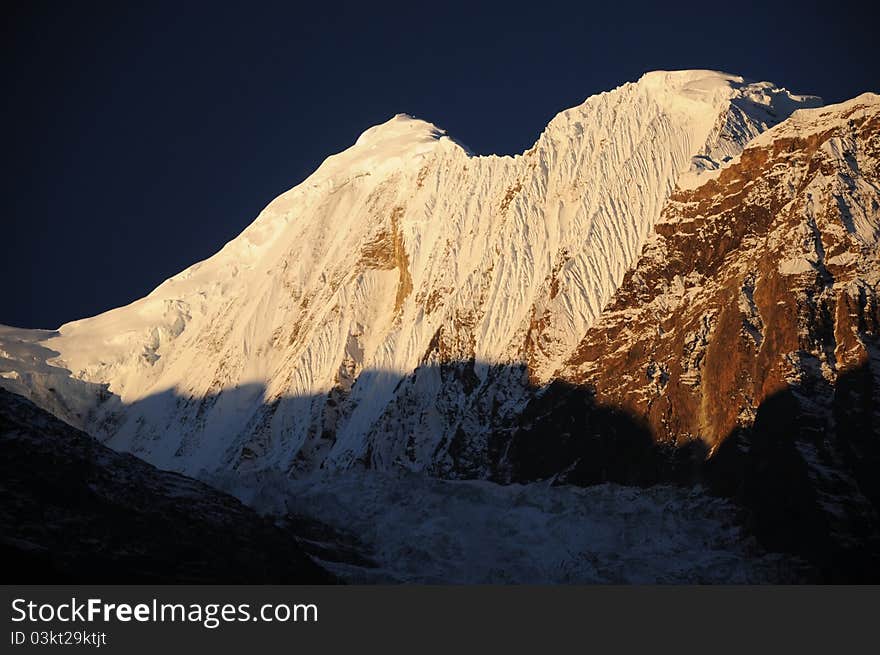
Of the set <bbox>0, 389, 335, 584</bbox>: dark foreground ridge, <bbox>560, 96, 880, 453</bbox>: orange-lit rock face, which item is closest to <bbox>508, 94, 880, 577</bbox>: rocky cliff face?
<bbox>560, 96, 880, 453</bbox>: orange-lit rock face

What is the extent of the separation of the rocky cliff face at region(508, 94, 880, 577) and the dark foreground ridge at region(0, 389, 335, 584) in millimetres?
32009

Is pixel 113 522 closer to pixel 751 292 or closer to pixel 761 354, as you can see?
pixel 761 354

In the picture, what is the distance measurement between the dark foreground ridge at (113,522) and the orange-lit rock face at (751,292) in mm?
35126

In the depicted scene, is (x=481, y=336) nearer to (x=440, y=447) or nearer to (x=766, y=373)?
(x=440, y=447)

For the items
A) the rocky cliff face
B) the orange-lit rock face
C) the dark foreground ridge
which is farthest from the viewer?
the orange-lit rock face

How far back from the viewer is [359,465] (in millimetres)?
182375

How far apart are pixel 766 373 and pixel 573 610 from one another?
5082cm

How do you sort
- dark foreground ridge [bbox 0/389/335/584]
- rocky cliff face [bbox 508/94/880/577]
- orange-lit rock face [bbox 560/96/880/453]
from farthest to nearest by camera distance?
1. orange-lit rock face [bbox 560/96/880/453]
2. rocky cliff face [bbox 508/94/880/577]
3. dark foreground ridge [bbox 0/389/335/584]

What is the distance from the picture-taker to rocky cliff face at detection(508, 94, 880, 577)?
142375 millimetres

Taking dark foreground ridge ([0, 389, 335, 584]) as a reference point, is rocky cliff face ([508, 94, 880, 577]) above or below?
above

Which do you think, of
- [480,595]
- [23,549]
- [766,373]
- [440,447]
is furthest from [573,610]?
[440,447]

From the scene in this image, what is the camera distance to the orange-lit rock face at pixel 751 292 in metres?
149

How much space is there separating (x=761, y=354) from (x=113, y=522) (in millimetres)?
51392

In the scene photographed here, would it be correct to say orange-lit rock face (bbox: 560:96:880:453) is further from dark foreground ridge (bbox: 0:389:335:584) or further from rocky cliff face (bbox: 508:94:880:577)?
dark foreground ridge (bbox: 0:389:335:584)
